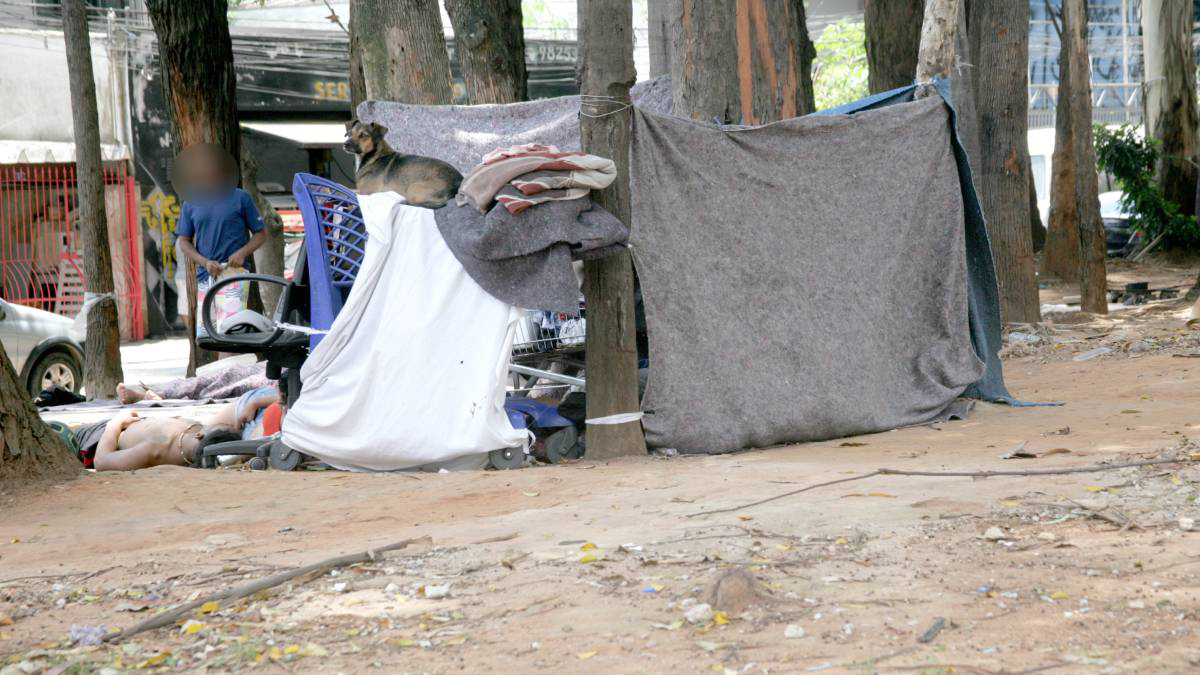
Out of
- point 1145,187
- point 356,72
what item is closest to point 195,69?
point 356,72

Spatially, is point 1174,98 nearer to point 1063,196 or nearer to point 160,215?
point 1063,196

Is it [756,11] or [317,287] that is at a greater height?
[756,11]

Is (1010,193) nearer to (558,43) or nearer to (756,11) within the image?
(756,11)

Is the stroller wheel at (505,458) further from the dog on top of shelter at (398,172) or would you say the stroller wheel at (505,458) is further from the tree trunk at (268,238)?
the tree trunk at (268,238)

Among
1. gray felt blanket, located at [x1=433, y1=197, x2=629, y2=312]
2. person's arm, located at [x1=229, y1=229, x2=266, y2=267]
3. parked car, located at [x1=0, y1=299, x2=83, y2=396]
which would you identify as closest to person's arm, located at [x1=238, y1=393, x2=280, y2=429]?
gray felt blanket, located at [x1=433, y1=197, x2=629, y2=312]

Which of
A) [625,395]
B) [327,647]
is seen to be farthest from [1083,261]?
[327,647]

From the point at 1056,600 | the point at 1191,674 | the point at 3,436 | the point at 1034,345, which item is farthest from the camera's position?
the point at 1034,345

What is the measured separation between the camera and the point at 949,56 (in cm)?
812

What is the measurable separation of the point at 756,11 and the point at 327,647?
568 centimetres

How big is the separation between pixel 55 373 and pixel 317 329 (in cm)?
613

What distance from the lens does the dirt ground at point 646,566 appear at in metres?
2.97

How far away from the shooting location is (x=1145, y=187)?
17.2 meters

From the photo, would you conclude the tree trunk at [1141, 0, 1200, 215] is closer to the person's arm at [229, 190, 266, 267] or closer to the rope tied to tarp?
the person's arm at [229, 190, 266, 267]

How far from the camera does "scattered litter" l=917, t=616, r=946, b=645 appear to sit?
114 inches
